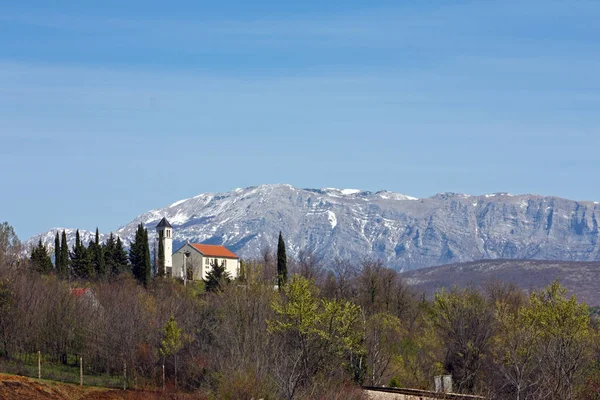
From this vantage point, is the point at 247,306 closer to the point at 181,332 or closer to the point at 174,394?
the point at 174,394

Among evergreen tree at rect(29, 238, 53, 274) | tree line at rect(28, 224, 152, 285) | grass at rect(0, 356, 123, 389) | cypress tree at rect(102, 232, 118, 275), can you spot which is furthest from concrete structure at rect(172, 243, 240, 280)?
grass at rect(0, 356, 123, 389)

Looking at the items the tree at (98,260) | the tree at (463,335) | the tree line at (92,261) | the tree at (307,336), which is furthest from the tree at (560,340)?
the tree at (98,260)

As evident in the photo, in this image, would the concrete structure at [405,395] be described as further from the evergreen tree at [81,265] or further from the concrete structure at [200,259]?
the concrete structure at [200,259]

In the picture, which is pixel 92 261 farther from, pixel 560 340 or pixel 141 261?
pixel 560 340

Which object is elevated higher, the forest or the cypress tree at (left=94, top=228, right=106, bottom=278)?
the cypress tree at (left=94, top=228, right=106, bottom=278)

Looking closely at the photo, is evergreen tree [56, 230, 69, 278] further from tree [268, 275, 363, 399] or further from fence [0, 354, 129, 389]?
tree [268, 275, 363, 399]

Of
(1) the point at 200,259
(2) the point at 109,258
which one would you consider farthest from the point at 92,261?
(1) the point at 200,259

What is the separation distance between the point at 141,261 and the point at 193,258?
144 ft

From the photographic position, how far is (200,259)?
16488 cm

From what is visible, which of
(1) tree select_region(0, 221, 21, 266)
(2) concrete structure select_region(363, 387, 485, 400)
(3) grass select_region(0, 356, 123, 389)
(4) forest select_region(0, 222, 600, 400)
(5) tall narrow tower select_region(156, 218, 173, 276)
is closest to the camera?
(2) concrete structure select_region(363, 387, 485, 400)

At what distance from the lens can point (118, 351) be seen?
3063 inches

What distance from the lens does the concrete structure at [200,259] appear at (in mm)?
159375

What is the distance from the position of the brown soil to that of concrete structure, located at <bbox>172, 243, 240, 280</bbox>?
287ft

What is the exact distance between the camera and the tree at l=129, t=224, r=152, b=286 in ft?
392
